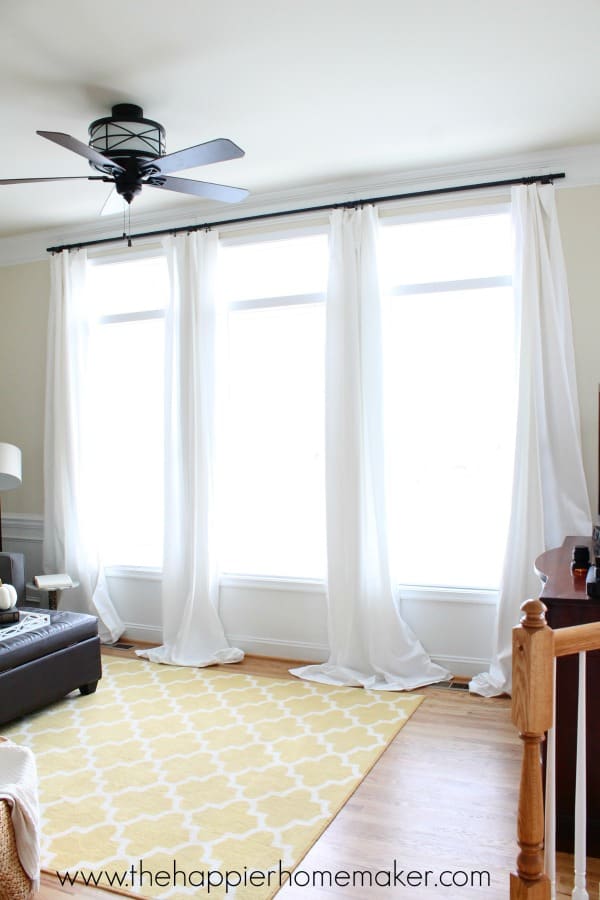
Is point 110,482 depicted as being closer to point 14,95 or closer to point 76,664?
point 76,664

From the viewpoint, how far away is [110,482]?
538cm

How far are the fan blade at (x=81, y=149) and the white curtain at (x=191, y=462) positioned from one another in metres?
1.72

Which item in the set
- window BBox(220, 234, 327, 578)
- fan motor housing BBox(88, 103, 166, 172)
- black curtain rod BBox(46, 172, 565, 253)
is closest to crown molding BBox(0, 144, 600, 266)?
black curtain rod BBox(46, 172, 565, 253)

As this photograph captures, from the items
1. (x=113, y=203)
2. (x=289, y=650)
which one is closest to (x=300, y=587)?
(x=289, y=650)

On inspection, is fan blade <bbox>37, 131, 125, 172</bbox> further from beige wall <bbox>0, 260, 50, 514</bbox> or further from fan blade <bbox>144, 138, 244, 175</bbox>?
beige wall <bbox>0, 260, 50, 514</bbox>

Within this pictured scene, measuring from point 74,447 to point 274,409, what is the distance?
4.94ft

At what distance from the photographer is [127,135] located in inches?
135

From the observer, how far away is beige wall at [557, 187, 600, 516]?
4.05 metres

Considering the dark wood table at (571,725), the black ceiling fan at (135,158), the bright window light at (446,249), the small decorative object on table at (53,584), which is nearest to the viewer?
the dark wood table at (571,725)

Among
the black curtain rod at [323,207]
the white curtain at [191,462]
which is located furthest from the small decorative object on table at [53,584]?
the black curtain rod at [323,207]

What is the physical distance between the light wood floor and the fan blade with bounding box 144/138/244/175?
2.54 metres

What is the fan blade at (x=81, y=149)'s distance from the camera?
8.65 feet

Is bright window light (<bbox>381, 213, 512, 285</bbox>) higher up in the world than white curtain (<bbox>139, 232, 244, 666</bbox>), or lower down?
higher up

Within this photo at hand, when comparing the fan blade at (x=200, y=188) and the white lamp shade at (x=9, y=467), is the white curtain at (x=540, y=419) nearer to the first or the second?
the fan blade at (x=200, y=188)
